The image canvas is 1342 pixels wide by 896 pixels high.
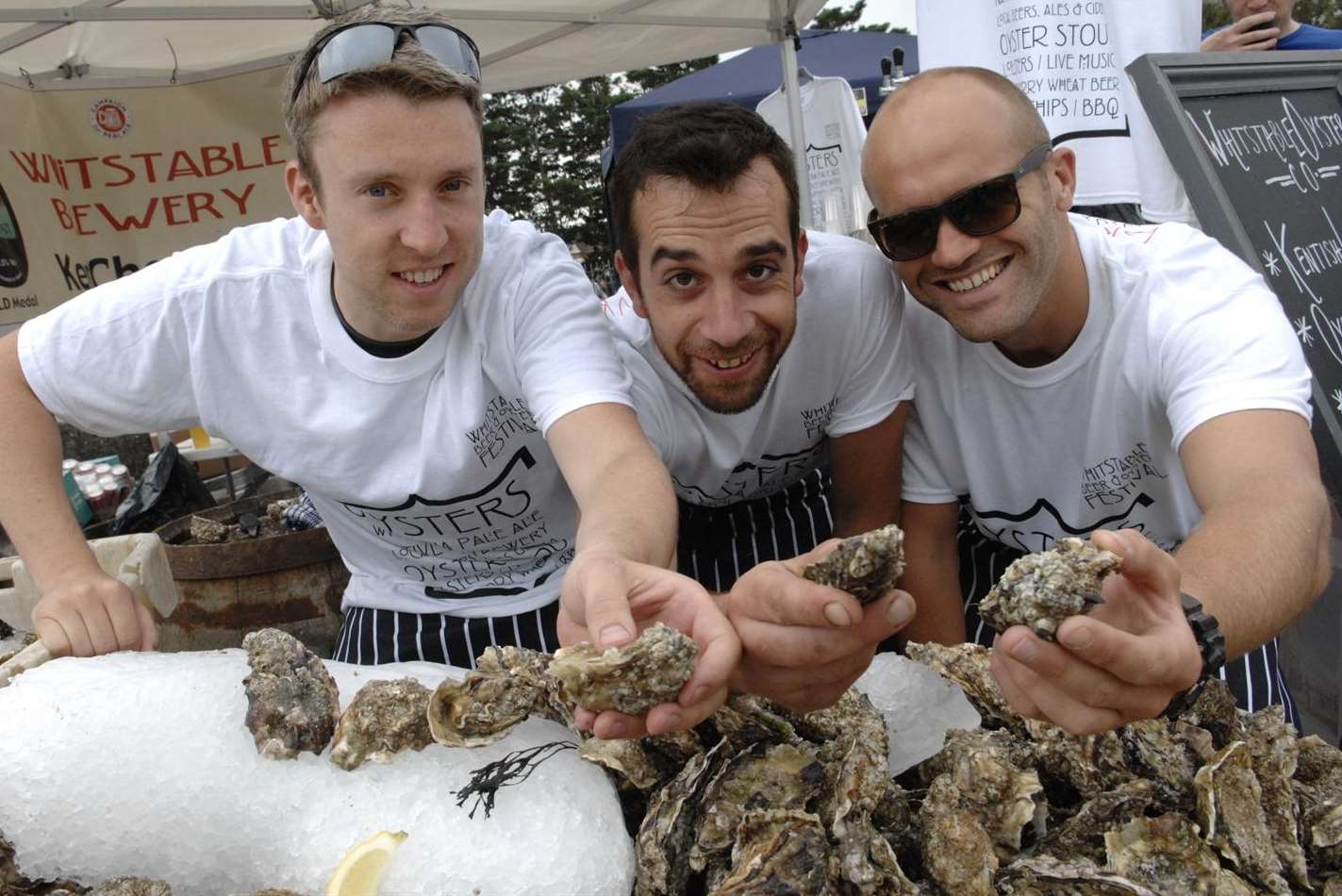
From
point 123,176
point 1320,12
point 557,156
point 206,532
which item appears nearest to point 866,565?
point 206,532

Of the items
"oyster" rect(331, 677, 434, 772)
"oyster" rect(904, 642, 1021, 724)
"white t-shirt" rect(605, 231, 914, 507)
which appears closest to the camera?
"oyster" rect(331, 677, 434, 772)

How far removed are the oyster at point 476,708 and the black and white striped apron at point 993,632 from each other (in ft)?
4.85

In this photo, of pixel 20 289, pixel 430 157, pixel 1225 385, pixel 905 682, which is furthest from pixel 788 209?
pixel 20 289

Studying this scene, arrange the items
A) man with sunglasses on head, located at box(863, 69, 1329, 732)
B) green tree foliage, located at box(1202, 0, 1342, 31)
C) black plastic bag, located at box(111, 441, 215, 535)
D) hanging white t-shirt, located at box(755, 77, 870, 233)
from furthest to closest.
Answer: green tree foliage, located at box(1202, 0, 1342, 31) < hanging white t-shirt, located at box(755, 77, 870, 233) < black plastic bag, located at box(111, 441, 215, 535) < man with sunglasses on head, located at box(863, 69, 1329, 732)

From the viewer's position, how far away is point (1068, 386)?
231cm

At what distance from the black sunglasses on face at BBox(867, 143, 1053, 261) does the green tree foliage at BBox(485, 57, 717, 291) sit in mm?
19711

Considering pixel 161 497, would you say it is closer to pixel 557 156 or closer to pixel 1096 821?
pixel 1096 821

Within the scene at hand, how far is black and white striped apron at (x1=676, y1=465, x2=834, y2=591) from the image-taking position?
3.01 m

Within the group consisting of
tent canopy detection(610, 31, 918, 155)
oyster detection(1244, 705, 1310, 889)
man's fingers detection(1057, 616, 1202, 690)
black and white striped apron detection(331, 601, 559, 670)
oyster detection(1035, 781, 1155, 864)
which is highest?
tent canopy detection(610, 31, 918, 155)

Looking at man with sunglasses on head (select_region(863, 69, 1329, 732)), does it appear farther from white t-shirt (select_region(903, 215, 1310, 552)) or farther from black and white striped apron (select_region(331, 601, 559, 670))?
black and white striped apron (select_region(331, 601, 559, 670))

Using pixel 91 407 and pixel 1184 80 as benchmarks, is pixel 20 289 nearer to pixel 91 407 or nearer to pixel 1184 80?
pixel 91 407

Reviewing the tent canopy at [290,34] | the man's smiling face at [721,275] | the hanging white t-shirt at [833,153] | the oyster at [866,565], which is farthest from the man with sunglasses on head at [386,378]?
the hanging white t-shirt at [833,153]

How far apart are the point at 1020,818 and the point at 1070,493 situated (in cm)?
139

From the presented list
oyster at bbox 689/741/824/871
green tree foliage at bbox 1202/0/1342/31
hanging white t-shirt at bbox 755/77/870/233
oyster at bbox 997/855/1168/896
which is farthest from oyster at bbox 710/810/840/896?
green tree foliage at bbox 1202/0/1342/31
